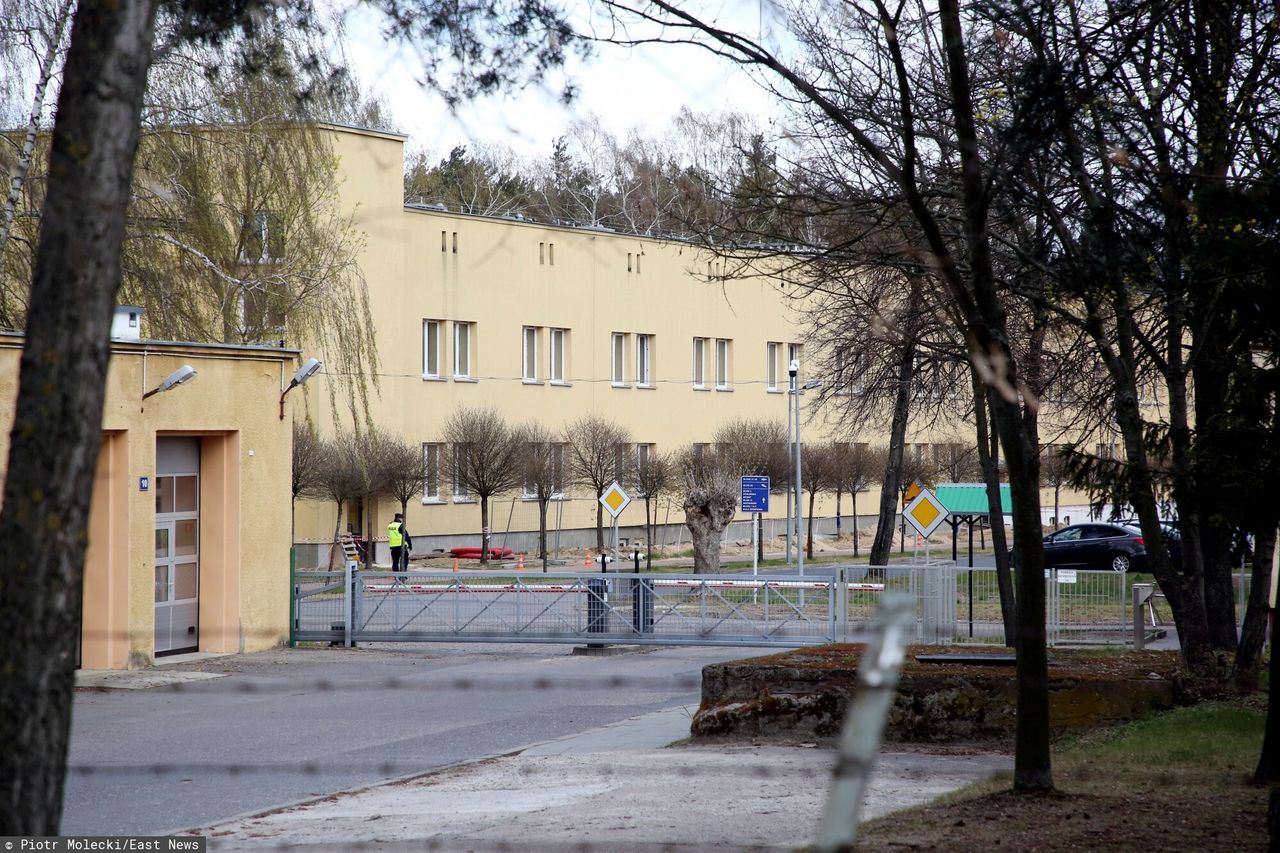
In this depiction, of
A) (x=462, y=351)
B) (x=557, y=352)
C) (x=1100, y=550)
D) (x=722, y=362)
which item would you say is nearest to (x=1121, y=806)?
(x=1100, y=550)

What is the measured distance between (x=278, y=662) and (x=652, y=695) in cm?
663

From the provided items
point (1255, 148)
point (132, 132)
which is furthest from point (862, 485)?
point (132, 132)

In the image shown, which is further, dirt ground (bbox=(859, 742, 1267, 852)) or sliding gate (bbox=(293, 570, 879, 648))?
sliding gate (bbox=(293, 570, 879, 648))

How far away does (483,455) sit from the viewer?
154 ft

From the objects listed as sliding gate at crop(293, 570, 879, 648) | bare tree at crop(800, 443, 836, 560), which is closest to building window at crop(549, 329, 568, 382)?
bare tree at crop(800, 443, 836, 560)

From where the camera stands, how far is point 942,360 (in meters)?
18.5

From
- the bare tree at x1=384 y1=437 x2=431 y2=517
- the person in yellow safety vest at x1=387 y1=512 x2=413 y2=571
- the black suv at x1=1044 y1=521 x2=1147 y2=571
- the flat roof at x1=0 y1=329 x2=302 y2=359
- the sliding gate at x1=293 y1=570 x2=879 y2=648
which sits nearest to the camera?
the flat roof at x1=0 y1=329 x2=302 y2=359

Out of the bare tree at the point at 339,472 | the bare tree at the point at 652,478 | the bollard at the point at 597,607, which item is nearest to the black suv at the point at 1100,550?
the bare tree at the point at 652,478

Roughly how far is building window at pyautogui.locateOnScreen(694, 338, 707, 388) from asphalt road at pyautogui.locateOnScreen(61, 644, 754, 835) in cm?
3417

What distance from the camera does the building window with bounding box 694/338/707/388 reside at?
185 feet

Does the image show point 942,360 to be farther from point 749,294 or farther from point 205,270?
point 749,294

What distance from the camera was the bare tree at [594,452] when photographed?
50031 mm

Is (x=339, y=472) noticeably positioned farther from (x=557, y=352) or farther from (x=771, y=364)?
(x=771, y=364)

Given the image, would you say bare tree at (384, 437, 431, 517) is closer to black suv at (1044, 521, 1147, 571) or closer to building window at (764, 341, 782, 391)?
building window at (764, 341, 782, 391)
